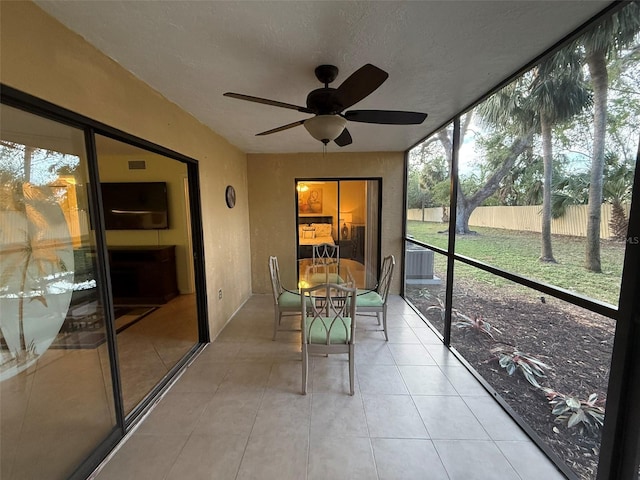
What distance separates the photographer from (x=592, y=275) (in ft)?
4.56

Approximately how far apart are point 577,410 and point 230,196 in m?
3.72

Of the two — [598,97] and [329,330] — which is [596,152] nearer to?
[598,97]

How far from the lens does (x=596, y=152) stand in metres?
1.37

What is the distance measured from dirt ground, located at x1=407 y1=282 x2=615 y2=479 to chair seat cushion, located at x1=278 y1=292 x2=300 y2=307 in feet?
5.51

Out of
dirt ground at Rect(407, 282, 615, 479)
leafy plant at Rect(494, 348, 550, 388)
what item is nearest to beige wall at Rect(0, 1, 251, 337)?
dirt ground at Rect(407, 282, 615, 479)

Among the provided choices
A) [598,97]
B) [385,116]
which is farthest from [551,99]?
[385,116]

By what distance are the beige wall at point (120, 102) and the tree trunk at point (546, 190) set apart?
2771 mm

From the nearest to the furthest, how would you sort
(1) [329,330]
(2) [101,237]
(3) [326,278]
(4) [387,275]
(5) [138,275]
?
(2) [101,237] < (1) [329,330] < (4) [387,275] < (3) [326,278] < (5) [138,275]

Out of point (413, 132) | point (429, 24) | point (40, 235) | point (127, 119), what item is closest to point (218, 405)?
point (40, 235)

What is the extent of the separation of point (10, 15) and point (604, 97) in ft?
8.85

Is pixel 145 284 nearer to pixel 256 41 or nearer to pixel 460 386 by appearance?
pixel 256 41

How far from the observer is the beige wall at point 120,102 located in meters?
1.10

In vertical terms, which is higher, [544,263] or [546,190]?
[546,190]

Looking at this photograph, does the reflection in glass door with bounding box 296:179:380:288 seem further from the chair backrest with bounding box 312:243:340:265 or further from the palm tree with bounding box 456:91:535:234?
the palm tree with bounding box 456:91:535:234
